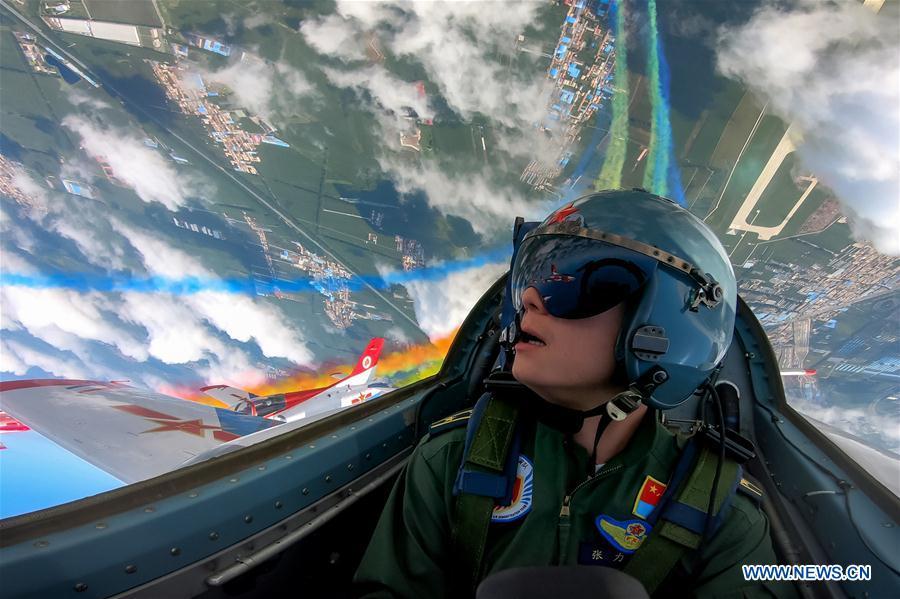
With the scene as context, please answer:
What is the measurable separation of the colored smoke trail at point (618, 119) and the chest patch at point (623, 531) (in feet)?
63.1

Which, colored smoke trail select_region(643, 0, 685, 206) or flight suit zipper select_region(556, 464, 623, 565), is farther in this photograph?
colored smoke trail select_region(643, 0, 685, 206)

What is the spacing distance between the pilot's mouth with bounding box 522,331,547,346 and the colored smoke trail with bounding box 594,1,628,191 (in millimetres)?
19103

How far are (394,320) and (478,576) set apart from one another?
89.4ft

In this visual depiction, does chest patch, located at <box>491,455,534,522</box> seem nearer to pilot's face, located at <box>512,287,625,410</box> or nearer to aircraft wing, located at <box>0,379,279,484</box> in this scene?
pilot's face, located at <box>512,287,625,410</box>

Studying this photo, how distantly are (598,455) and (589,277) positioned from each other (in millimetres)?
433

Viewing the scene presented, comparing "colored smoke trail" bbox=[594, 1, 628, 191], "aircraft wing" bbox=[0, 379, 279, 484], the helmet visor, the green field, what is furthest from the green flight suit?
the green field

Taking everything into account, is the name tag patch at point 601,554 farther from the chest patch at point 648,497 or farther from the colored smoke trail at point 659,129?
the colored smoke trail at point 659,129

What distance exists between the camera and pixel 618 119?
1833 cm

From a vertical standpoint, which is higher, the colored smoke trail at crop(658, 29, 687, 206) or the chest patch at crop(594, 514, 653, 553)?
the colored smoke trail at crop(658, 29, 687, 206)

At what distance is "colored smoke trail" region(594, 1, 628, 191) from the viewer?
16797 millimetres

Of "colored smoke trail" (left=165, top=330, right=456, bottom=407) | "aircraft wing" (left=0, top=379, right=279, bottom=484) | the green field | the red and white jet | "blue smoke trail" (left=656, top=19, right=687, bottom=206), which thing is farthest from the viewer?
"colored smoke trail" (left=165, top=330, right=456, bottom=407)

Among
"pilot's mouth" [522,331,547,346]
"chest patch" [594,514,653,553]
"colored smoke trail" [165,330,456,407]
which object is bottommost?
"chest patch" [594,514,653,553]

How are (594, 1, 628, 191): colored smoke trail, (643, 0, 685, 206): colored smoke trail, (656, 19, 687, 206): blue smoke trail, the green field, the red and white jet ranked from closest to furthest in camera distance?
the red and white jet
(594, 1, 628, 191): colored smoke trail
(643, 0, 685, 206): colored smoke trail
(656, 19, 687, 206): blue smoke trail
the green field

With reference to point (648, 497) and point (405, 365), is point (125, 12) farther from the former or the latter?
point (648, 497)
